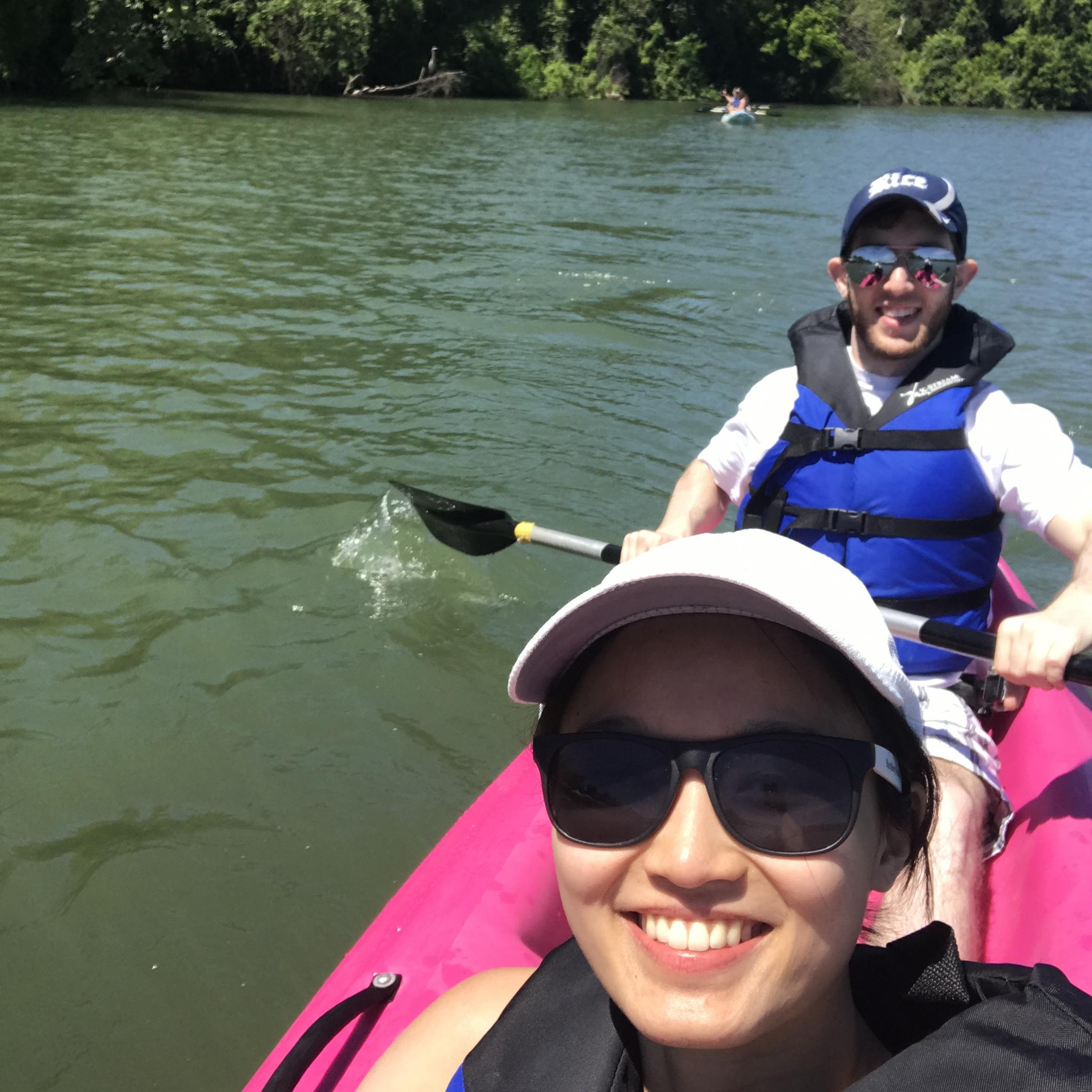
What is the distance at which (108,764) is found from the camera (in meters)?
3.47

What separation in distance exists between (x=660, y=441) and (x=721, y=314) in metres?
2.97

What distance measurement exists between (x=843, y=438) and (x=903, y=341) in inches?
10.3

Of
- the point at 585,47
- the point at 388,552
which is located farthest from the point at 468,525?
the point at 585,47

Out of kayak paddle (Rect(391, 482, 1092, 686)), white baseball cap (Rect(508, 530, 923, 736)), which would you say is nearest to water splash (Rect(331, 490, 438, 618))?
kayak paddle (Rect(391, 482, 1092, 686))

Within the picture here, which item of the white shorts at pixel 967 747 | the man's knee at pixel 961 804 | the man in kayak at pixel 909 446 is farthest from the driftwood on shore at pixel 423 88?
the man's knee at pixel 961 804

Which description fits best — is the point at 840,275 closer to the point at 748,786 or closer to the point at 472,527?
the point at 472,527

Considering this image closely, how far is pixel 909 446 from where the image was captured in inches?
110

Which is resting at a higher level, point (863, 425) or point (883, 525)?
point (863, 425)

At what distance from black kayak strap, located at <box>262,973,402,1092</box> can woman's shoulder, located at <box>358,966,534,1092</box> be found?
379 millimetres

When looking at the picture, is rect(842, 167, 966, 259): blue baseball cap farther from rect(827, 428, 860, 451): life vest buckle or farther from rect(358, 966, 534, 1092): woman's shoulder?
rect(358, 966, 534, 1092): woman's shoulder

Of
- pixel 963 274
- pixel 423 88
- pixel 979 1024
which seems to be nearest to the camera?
pixel 979 1024

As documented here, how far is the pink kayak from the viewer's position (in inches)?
77.0

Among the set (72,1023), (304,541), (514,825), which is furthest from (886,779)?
(304,541)

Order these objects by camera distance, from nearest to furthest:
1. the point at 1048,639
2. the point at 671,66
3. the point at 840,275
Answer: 1. the point at 1048,639
2. the point at 840,275
3. the point at 671,66
